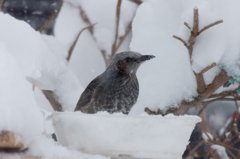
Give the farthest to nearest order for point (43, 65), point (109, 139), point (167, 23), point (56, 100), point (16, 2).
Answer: point (16, 2) < point (56, 100) < point (167, 23) < point (43, 65) < point (109, 139)

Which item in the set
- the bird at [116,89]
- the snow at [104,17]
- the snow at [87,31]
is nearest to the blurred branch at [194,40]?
the bird at [116,89]

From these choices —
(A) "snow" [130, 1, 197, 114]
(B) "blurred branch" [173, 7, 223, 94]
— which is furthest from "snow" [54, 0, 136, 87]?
(B) "blurred branch" [173, 7, 223, 94]

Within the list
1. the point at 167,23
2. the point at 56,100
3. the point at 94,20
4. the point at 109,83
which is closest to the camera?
the point at 109,83

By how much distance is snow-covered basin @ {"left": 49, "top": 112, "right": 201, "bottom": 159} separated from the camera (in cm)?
114

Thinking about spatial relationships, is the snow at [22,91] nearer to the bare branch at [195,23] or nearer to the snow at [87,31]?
the bare branch at [195,23]

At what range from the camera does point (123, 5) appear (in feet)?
12.9

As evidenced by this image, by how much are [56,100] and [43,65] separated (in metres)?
1.63

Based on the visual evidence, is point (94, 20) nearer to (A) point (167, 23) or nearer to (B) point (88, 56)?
(B) point (88, 56)

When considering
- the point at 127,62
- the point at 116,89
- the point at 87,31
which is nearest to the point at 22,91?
the point at 116,89

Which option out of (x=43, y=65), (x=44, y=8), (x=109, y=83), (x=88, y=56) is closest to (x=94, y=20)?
(x=88, y=56)

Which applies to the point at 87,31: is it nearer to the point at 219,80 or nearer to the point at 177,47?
the point at 177,47

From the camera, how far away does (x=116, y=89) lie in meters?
2.24

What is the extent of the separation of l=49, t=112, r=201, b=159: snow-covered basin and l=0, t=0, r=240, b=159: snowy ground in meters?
0.07

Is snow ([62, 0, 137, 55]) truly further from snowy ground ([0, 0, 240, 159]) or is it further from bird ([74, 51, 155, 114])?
bird ([74, 51, 155, 114])
